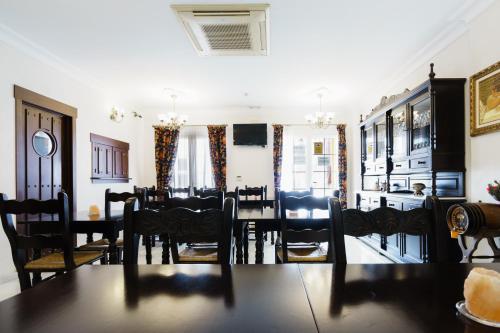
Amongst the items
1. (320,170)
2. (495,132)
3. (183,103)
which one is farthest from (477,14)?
(183,103)

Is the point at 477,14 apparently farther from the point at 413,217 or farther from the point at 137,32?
the point at 137,32

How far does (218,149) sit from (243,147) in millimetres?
620

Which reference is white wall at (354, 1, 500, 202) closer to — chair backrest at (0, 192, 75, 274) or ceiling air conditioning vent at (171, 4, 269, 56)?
ceiling air conditioning vent at (171, 4, 269, 56)

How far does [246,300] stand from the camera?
2.35 feet

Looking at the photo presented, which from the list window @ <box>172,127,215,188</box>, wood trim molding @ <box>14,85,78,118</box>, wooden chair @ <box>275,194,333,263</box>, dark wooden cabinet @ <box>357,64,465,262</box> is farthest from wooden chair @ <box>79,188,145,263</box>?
window @ <box>172,127,215,188</box>

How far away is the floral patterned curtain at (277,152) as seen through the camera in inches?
275

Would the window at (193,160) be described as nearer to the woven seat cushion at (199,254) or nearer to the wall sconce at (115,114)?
the wall sconce at (115,114)

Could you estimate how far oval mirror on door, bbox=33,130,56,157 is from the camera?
3.90 meters

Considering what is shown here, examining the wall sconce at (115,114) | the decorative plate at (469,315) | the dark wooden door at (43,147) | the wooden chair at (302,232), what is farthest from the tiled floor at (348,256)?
the decorative plate at (469,315)

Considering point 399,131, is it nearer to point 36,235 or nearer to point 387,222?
point 387,222

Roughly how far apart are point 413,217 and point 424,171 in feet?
8.67

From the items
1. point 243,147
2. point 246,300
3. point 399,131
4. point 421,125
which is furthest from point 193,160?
point 246,300

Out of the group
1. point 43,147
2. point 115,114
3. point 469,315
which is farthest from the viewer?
point 115,114

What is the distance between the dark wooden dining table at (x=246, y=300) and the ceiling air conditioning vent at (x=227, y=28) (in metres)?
2.68
